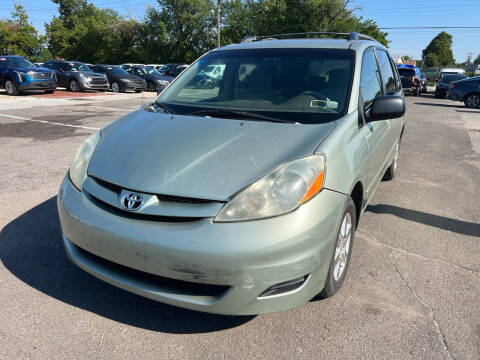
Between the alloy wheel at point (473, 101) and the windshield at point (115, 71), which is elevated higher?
the windshield at point (115, 71)

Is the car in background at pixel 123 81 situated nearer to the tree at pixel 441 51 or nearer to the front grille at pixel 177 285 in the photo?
the front grille at pixel 177 285

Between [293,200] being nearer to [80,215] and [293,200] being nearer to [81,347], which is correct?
[80,215]

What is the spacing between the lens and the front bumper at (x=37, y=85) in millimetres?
16938

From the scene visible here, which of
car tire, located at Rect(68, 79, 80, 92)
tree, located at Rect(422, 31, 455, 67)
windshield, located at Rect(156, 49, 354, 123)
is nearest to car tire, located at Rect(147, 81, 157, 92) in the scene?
car tire, located at Rect(68, 79, 80, 92)

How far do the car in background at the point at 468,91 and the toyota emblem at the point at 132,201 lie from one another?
63.6 feet

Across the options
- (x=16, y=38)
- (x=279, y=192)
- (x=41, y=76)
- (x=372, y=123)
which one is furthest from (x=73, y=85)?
(x=16, y=38)

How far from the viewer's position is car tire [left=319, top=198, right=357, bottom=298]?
2.39 metres

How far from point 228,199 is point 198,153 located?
0.45 metres

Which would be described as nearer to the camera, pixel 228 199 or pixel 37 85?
pixel 228 199

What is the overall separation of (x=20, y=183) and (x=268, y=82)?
3.41m

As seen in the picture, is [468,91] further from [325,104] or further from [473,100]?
[325,104]

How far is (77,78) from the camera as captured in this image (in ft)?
65.4

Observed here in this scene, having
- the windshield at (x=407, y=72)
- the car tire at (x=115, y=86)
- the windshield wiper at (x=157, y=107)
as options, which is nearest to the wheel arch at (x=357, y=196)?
the windshield wiper at (x=157, y=107)

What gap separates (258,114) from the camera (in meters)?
2.86
